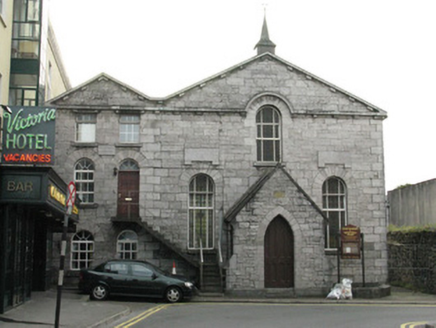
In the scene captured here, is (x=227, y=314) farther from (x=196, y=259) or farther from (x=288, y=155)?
(x=288, y=155)

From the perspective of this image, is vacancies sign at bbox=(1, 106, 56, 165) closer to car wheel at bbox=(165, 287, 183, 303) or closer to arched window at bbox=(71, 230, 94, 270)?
car wheel at bbox=(165, 287, 183, 303)

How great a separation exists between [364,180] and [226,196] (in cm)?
636

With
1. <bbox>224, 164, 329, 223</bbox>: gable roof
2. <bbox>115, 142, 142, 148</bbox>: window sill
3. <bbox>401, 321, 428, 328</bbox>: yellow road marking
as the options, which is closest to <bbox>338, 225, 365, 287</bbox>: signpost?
<bbox>224, 164, 329, 223</bbox>: gable roof

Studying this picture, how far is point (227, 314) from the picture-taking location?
17188mm

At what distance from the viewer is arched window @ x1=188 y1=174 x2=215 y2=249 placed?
26.3 m

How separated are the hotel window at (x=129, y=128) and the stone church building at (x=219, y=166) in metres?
0.04

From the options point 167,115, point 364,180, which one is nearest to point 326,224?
point 364,180

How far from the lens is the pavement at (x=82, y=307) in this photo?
14.5m

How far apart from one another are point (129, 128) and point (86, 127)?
1889mm

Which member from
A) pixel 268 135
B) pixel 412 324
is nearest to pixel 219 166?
pixel 268 135

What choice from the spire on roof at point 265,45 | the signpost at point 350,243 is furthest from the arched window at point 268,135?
the spire on roof at point 265,45

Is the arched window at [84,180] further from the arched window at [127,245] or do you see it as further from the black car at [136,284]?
the black car at [136,284]

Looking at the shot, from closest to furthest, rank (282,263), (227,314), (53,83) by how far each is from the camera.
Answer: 1. (227,314)
2. (282,263)
3. (53,83)

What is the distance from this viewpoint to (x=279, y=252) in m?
24.8
